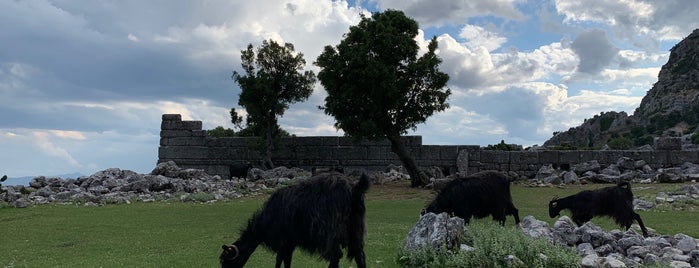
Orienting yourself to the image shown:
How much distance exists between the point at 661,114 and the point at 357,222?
83.6 meters

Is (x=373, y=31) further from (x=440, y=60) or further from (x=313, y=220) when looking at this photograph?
(x=313, y=220)

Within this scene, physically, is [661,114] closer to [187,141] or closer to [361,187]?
[187,141]

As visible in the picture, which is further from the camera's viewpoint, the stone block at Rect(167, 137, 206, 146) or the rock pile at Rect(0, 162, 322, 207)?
the stone block at Rect(167, 137, 206, 146)

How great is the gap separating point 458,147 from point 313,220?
27786 millimetres

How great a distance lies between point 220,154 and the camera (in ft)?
118

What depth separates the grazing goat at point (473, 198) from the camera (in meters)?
11.5

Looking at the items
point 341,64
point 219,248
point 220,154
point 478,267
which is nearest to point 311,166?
point 220,154

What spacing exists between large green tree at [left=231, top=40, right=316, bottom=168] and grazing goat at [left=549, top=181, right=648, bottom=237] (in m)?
22.5

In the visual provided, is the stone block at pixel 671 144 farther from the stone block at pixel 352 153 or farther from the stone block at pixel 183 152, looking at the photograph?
the stone block at pixel 183 152

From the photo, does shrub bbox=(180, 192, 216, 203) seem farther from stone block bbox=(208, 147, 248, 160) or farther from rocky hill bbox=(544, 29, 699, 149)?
rocky hill bbox=(544, 29, 699, 149)

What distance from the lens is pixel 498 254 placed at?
8398 mm

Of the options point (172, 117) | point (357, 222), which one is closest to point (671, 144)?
point (172, 117)

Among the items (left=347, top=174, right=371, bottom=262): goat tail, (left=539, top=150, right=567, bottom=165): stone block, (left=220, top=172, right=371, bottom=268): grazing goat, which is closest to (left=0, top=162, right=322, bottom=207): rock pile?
(left=539, top=150, right=567, bottom=165): stone block

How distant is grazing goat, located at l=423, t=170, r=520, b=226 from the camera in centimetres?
1151
